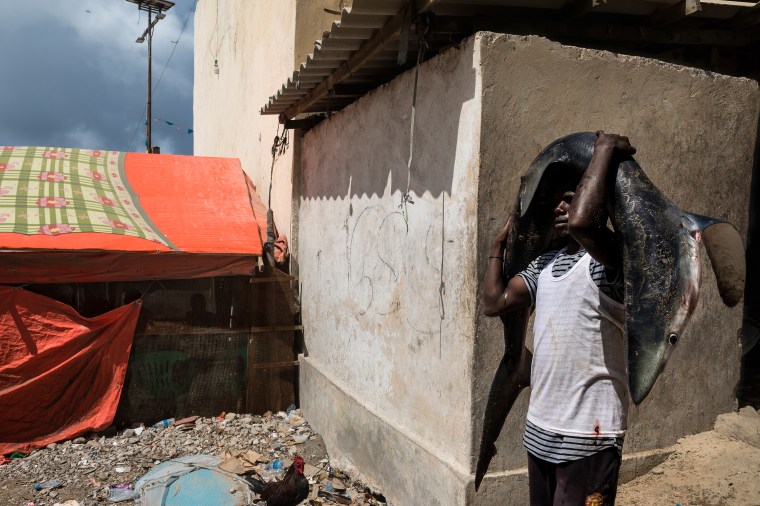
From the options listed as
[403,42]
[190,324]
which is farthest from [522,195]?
[190,324]

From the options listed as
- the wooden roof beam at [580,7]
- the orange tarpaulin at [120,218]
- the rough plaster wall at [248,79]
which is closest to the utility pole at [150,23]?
the rough plaster wall at [248,79]

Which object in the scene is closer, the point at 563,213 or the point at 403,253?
the point at 563,213

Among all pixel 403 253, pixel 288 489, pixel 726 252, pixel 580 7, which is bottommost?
pixel 288 489

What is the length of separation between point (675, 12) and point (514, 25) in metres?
0.95

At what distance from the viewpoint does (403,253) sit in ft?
14.4

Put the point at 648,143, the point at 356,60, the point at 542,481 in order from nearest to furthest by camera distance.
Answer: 1. the point at 542,481
2. the point at 648,143
3. the point at 356,60


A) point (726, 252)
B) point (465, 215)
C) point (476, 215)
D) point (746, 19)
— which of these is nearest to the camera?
point (726, 252)

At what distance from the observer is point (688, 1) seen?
3.45 m

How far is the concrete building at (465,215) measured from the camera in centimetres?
339

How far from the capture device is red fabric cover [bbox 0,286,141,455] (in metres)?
5.82

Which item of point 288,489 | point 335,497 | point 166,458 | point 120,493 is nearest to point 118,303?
point 166,458

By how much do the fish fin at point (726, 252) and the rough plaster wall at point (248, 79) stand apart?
5.75 m

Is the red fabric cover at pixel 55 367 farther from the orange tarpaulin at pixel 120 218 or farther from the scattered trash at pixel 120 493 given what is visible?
the scattered trash at pixel 120 493

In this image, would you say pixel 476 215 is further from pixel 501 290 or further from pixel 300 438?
pixel 300 438
